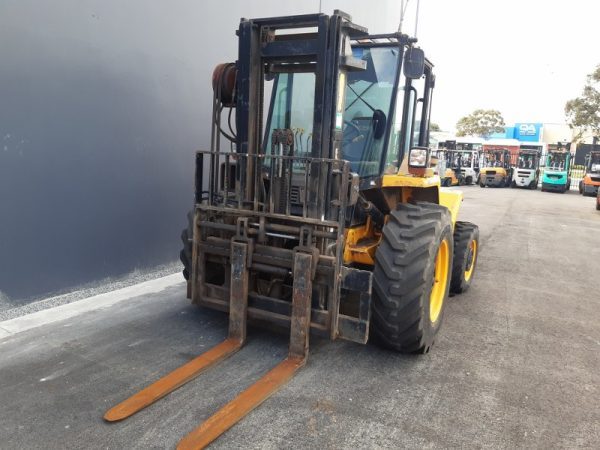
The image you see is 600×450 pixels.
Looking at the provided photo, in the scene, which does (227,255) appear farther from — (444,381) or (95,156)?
(95,156)

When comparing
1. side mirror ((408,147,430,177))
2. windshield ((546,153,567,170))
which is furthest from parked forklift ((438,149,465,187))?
side mirror ((408,147,430,177))

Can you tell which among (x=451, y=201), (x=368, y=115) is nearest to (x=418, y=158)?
(x=368, y=115)

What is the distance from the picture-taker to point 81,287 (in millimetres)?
5375

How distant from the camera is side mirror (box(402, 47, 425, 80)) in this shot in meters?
3.94

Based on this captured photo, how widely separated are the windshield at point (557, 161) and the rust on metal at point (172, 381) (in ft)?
90.2

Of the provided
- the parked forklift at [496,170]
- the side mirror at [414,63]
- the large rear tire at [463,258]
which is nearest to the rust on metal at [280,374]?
the side mirror at [414,63]

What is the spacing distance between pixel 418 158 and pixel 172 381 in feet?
8.92

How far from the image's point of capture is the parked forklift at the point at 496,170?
29.2m

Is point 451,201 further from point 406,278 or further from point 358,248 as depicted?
point 406,278

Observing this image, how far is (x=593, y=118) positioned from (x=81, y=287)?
109 ft

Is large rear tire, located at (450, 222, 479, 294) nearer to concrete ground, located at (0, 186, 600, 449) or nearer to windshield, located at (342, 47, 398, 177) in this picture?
concrete ground, located at (0, 186, 600, 449)

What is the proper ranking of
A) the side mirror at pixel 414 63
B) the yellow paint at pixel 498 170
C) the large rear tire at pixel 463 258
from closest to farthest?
the side mirror at pixel 414 63
the large rear tire at pixel 463 258
the yellow paint at pixel 498 170

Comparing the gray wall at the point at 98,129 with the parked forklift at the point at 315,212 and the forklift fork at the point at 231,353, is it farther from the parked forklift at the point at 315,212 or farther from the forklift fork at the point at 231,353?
the forklift fork at the point at 231,353

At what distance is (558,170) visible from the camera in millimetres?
26641
